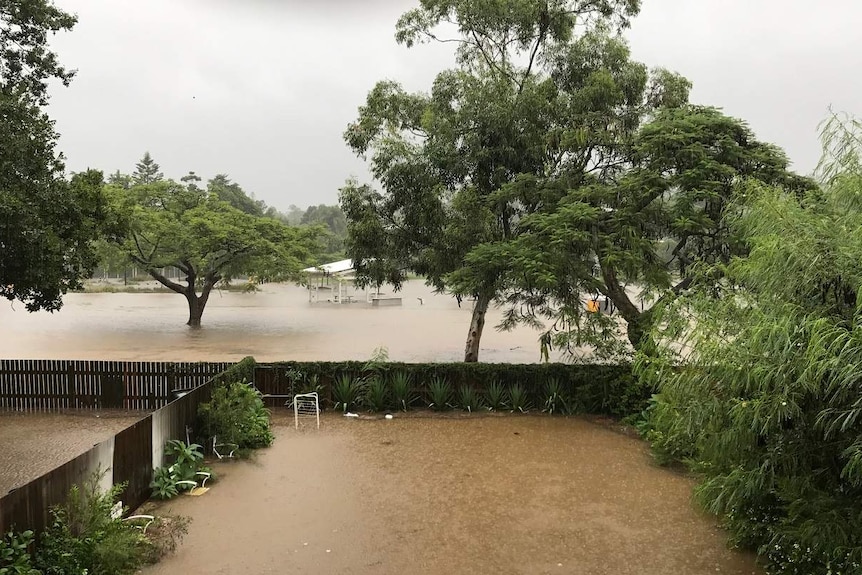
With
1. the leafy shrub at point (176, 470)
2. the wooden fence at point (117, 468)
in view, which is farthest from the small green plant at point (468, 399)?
the leafy shrub at point (176, 470)

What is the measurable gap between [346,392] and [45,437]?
484 centimetres

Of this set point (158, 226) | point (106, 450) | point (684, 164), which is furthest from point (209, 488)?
point (158, 226)

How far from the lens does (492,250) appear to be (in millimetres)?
11000

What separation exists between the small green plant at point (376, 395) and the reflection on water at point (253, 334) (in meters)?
7.21

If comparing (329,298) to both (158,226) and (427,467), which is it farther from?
(427,467)

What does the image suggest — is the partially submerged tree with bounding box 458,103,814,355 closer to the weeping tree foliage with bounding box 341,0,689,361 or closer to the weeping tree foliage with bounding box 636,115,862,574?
the weeping tree foliage with bounding box 341,0,689,361

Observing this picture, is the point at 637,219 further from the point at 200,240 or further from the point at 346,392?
the point at 200,240

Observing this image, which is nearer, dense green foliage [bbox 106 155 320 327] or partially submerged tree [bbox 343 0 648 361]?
partially submerged tree [bbox 343 0 648 361]

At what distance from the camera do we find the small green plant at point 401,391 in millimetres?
11164

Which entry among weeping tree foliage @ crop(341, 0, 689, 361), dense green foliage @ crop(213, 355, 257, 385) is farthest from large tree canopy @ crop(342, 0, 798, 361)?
dense green foliage @ crop(213, 355, 257, 385)

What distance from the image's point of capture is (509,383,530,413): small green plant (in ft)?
36.5

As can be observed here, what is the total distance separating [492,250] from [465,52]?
20.4 feet

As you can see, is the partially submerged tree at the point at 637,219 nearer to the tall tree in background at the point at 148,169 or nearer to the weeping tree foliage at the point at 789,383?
the weeping tree foliage at the point at 789,383

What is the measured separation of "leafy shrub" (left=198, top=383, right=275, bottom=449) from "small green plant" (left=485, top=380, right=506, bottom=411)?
4051mm
